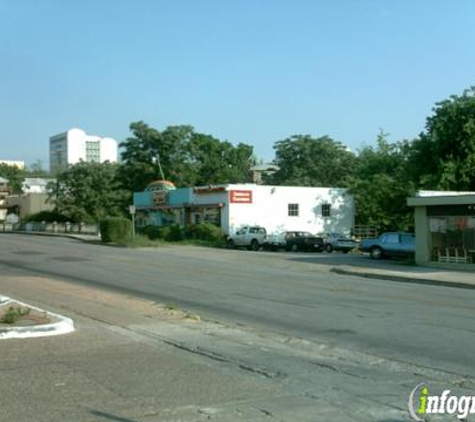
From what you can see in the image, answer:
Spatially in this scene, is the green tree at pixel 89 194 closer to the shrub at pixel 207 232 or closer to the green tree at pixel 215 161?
the green tree at pixel 215 161

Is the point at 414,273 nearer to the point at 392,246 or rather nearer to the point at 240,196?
the point at 392,246

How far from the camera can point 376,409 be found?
6.85m

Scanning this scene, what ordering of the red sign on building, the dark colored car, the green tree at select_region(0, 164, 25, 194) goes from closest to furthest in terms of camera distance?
the dark colored car → the red sign on building → the green tree at select_region(0, 164, 25, 194)

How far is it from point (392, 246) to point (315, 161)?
49.8 metres

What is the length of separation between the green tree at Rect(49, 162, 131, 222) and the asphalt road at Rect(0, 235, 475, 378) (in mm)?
39116

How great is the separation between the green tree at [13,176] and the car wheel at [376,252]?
109156mm

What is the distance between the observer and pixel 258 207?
54031mm

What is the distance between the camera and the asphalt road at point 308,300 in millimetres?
11094

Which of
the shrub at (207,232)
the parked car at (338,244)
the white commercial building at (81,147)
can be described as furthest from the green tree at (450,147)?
the white commercial building at (81,147)

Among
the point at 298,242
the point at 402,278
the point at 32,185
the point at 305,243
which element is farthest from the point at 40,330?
the point at 32,185

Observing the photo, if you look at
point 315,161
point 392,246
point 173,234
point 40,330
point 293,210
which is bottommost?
point 40,330

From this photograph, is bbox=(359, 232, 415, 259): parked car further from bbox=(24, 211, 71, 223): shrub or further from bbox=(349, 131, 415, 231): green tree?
bbox=(24, 211, 71, 223): shrub

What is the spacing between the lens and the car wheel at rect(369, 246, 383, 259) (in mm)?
37938

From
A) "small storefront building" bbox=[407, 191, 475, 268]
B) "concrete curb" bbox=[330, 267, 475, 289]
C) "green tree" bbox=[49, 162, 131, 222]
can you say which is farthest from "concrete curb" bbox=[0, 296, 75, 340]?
"green tree" bbox=[49, 162, 131, 222]
